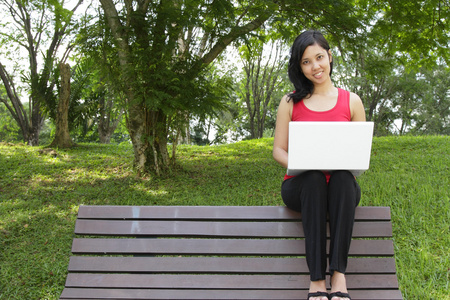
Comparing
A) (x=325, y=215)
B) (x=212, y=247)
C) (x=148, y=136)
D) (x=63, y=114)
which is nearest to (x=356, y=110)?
(x=325, y=215)

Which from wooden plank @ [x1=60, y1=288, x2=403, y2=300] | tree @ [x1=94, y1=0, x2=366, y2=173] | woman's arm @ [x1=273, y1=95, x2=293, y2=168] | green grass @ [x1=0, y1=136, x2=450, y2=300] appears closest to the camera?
wooden plank @ [x1=60, y1=288, x2=403, y2=300]

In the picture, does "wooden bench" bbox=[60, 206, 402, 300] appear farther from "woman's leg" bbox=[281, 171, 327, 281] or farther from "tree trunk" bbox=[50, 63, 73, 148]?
"tree trunk" bbox=[50, 63, 73, 148]

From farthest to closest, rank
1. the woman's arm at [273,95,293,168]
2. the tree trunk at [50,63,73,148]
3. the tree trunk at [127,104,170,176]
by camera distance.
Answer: the tree trunk at [50,63,73,148]
the tree trunk at [127,104,170,176]
the woman's arm at [273,95,293,168]

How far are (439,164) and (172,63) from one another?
5.07 m

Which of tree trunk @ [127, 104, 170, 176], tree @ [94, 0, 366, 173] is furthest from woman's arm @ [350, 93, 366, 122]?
tree trunk @ [127, 104, 170, 176]

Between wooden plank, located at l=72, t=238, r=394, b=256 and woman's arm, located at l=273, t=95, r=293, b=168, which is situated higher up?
woman's arm, located at l=273, t=95, r=293, b=168

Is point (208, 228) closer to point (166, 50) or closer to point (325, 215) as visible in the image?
point (325, 215)

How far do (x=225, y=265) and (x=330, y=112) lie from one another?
3.69ft

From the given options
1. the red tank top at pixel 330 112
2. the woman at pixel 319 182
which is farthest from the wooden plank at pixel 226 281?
the red tank top at pixel 330 112

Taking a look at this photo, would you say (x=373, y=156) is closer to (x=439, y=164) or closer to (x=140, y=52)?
(x=439, y=164)

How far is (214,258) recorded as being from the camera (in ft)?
7.62

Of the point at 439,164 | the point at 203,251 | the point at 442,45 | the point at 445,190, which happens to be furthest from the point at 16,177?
the point at 442,45

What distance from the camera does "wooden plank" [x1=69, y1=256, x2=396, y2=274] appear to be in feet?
7.49

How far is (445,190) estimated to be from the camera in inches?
217
